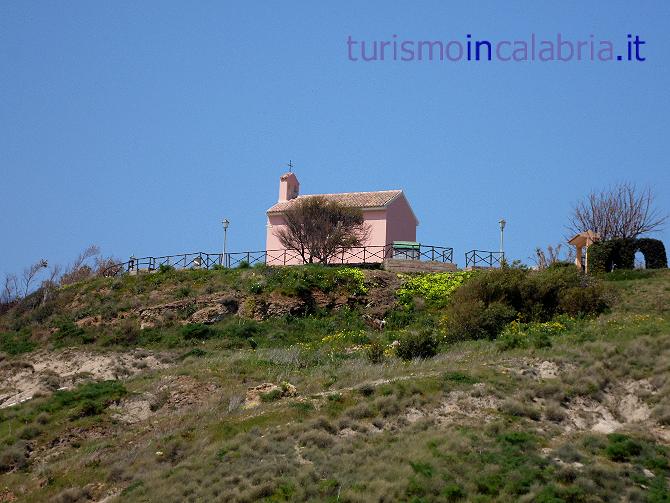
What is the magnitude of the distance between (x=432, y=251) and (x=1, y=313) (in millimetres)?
21725

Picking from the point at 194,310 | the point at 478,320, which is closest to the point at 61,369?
the point at 194,310

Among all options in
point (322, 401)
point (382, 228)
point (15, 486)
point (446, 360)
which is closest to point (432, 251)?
point (382, 228)

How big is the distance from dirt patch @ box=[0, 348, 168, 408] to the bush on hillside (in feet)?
33.6

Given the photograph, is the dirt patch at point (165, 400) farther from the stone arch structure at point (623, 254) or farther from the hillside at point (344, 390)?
the stone arch structure at point (623, 254)

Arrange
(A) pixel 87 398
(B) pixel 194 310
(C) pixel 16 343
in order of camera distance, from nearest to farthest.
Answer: (A) pixel 87 398 < (B) pixel 194 310 < (C) pixel 16 343

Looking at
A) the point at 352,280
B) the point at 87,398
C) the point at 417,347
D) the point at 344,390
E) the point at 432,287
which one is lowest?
the point at 87,398

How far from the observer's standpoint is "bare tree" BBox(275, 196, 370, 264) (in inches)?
1751

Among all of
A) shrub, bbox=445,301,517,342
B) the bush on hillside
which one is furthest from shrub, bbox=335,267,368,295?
shrub, bbox=445,301,517,342

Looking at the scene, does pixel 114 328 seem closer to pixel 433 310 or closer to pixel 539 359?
pixel 433 310

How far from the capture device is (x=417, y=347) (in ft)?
95.7

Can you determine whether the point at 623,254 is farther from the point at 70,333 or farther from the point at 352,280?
the point at 70,333

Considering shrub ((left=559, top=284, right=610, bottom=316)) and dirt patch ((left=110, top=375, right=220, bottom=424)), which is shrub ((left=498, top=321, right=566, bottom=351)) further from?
dirt patch ((left=110, top=375, right=220, bottom=424))

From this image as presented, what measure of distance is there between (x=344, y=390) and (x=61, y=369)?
14145mm

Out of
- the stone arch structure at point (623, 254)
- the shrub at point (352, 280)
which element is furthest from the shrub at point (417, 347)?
the stone arch structure at point (623, 254)
